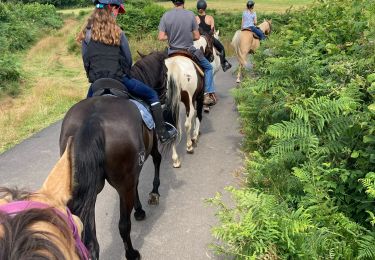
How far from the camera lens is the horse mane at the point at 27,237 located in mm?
1008

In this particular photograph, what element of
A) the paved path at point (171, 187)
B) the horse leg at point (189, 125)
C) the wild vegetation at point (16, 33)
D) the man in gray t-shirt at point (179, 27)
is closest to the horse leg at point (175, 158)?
the paved path at point (171, 187)

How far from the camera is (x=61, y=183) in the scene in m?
1.77

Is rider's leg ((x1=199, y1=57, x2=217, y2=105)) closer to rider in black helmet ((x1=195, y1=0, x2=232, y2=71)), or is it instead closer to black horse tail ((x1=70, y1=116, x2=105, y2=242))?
rider in black helmet ((x1=195, y1=0, x2=232, y2=71))

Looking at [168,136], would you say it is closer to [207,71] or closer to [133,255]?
[133,255]

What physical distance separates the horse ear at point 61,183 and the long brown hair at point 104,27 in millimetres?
2308

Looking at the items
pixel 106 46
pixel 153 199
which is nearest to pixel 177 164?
pixel 153 199

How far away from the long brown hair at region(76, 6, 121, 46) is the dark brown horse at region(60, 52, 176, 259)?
667 mm

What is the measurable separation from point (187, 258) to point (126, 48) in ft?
8.36

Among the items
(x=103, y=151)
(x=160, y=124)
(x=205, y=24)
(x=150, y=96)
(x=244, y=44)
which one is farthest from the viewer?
(x=244, y=44)

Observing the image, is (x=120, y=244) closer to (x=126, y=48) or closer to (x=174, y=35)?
(x=126, y=48)

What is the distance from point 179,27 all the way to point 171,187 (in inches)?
119

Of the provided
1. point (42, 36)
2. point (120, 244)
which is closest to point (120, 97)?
point (120, 244)

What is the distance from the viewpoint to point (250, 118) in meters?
6.32

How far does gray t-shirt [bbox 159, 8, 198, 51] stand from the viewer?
666 cm
